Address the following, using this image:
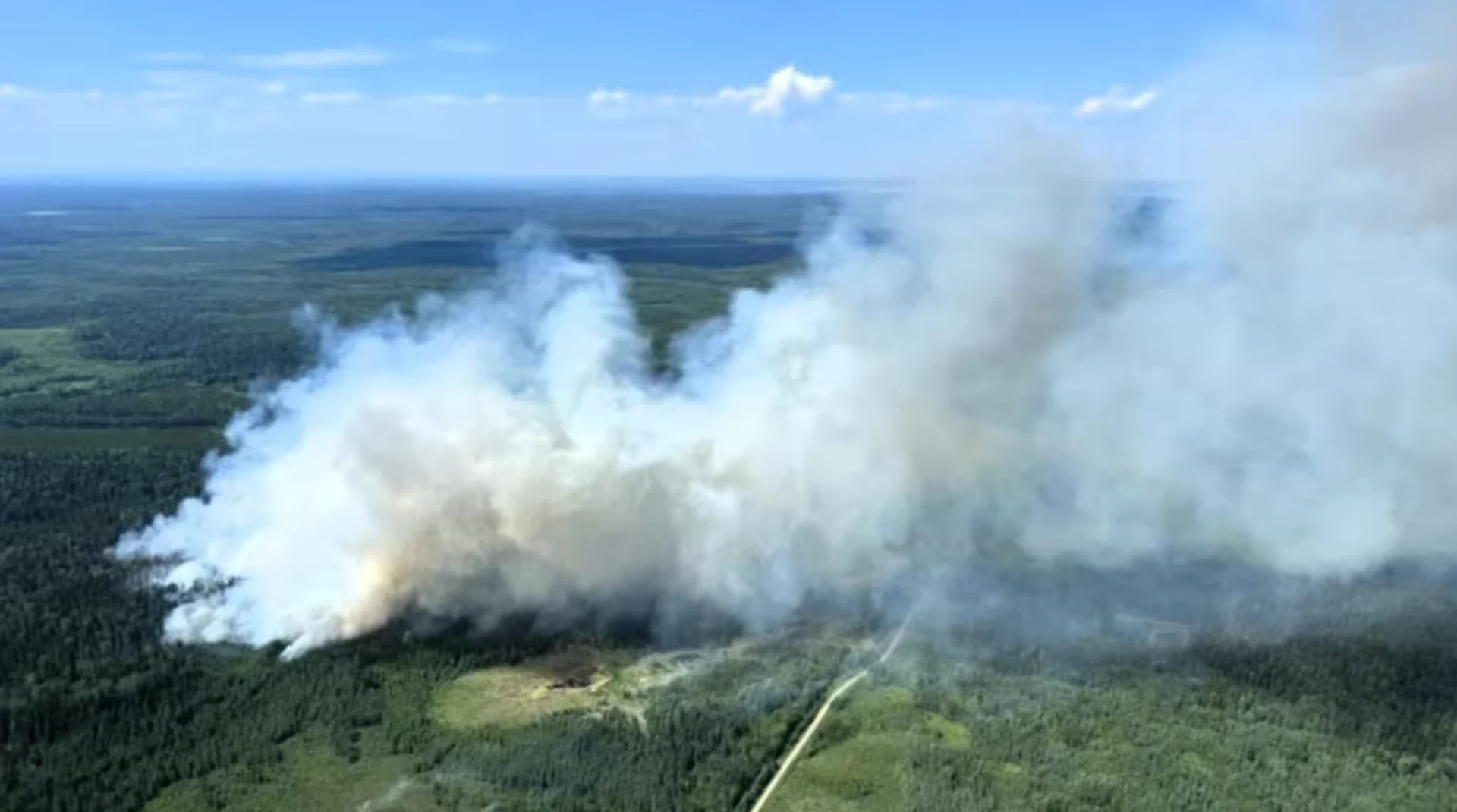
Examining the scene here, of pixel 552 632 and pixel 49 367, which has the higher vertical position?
pixel 49 367

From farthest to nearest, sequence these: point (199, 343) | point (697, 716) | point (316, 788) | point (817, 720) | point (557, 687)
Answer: point (199, 343), point (557, 687), point (817, 720), point (697, 716), point (316, 788)

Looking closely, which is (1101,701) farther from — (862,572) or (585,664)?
(585,664)

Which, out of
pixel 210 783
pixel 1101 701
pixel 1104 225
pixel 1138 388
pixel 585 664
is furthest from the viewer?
pixel 1138 388

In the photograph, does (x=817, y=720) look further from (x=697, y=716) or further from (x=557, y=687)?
(x=557, y=687)

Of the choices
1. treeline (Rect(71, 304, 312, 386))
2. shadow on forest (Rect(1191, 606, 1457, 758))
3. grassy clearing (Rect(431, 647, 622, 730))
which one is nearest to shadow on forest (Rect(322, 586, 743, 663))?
grassy clearing (Rect(431, 647, 622, 730))

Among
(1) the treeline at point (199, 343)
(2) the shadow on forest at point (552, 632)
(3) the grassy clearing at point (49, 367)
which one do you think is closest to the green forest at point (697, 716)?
(2) the shadow on forest at point (552, 632)

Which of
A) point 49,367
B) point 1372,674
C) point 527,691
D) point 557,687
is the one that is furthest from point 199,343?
point 1372,674

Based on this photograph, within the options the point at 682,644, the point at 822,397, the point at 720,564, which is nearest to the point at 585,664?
the point at 682,644
